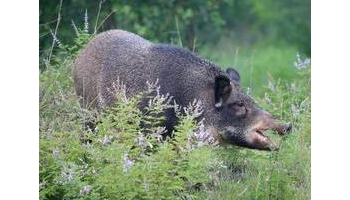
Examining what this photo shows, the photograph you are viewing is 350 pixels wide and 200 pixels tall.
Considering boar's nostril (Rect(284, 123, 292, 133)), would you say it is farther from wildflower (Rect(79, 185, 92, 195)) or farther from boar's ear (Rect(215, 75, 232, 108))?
wildflower (Rect(79, 185, 92, 195))

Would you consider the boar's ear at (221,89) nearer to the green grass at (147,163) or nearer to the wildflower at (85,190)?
the green grass at (147,163)

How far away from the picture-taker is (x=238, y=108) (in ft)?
29.0

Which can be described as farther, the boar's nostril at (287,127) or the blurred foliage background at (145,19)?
the blurred foliage background at (145,19)

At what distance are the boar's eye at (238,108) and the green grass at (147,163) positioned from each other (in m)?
0.29

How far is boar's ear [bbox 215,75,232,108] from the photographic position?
8734 mm

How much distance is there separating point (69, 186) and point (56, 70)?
215 centimetres

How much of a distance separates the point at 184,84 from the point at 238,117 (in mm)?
521

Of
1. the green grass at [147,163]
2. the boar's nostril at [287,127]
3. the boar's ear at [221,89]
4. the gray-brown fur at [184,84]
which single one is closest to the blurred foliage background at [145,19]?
the gray-brown fur at [184,84]

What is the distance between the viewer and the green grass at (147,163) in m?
7.47

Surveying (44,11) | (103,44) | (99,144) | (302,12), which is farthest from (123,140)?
(302,12)
